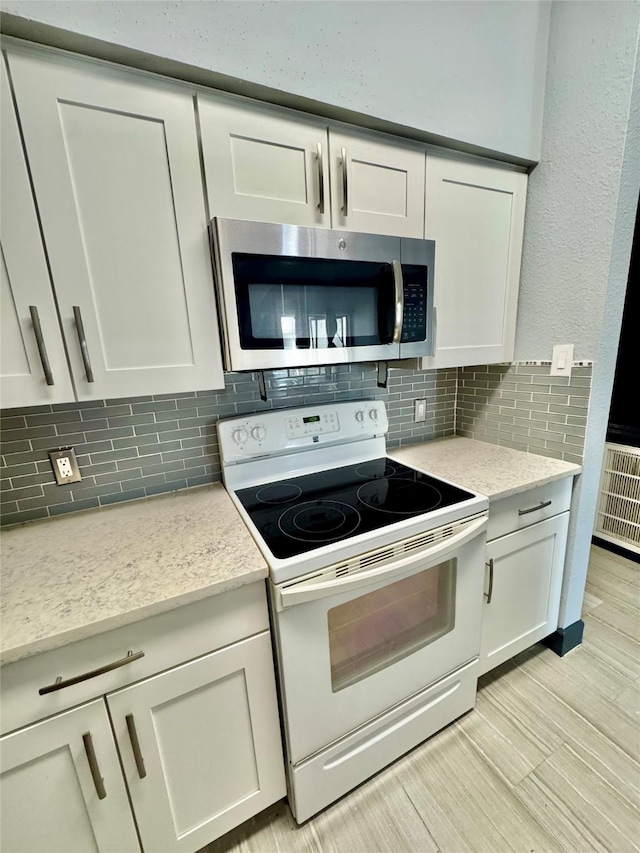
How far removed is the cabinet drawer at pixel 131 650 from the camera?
2.47ft

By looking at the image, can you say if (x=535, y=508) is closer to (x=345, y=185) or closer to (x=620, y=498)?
(x=345, y=185)

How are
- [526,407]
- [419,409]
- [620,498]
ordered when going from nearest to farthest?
[526,407] → [419,409] → [620,498]

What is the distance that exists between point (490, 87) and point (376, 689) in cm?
212

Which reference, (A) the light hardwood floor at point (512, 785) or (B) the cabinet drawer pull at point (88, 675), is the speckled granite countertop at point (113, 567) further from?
(A) the light hardwood floor at point (512, 785)

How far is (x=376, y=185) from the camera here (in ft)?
3.94

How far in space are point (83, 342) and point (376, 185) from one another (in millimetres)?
1040

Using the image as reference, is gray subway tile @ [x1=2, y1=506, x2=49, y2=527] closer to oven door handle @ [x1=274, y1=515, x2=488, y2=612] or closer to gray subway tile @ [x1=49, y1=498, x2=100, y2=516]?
gray subway tile @ [x1=49, y1=498, x2=100, y2=516]

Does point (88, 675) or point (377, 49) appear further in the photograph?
point (377, 49)

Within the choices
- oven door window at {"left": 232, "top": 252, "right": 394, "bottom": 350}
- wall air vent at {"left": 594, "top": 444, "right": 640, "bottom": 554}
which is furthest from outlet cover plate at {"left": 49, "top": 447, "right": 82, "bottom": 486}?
wall air vent at {"left": 594, "top": 444, "right": 640, "bottom": 554}

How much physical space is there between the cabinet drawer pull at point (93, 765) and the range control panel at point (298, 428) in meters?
0.84

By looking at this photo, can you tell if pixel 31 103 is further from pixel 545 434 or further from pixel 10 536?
pixel 545 434

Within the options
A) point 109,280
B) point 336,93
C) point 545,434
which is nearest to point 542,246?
point 545,434

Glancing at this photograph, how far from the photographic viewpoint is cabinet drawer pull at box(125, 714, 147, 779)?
854mm

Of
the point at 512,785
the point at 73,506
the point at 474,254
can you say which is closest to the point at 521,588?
the point at 512,785
